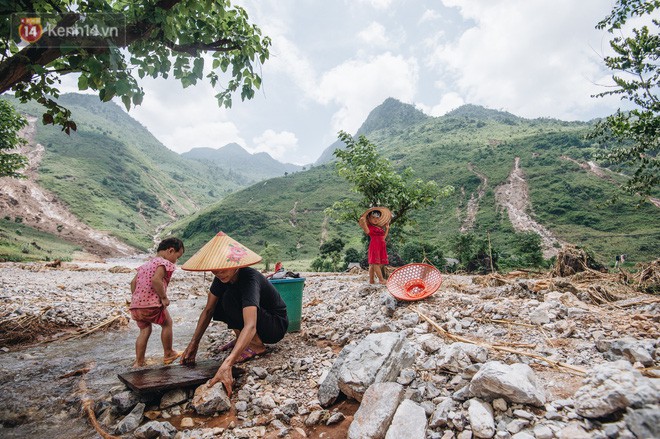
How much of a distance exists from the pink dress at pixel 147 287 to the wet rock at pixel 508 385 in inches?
156

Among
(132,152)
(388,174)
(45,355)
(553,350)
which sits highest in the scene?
(132,152)

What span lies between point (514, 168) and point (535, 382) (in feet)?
282

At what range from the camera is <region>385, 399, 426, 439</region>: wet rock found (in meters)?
2.19

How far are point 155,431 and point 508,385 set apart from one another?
9.00 ft

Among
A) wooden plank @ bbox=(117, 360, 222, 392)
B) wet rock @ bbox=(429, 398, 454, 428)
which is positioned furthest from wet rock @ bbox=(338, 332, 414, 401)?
wooden plank @ bbox=(117, 360, 222, 392)

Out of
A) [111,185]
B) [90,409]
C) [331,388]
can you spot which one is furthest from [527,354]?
[111,185]

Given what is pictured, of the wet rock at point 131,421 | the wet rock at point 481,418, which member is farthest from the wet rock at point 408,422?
the wet rock at point 131,421

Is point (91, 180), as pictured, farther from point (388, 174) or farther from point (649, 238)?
point (649, 238)

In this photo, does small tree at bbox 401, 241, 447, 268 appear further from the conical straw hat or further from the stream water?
the conical straw hat

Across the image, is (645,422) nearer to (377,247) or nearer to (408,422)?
(408,422)

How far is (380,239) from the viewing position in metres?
8.77

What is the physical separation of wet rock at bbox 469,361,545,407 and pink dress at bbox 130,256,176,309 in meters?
3.97

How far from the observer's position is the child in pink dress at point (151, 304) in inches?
169

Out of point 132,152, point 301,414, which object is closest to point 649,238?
point 301,414
